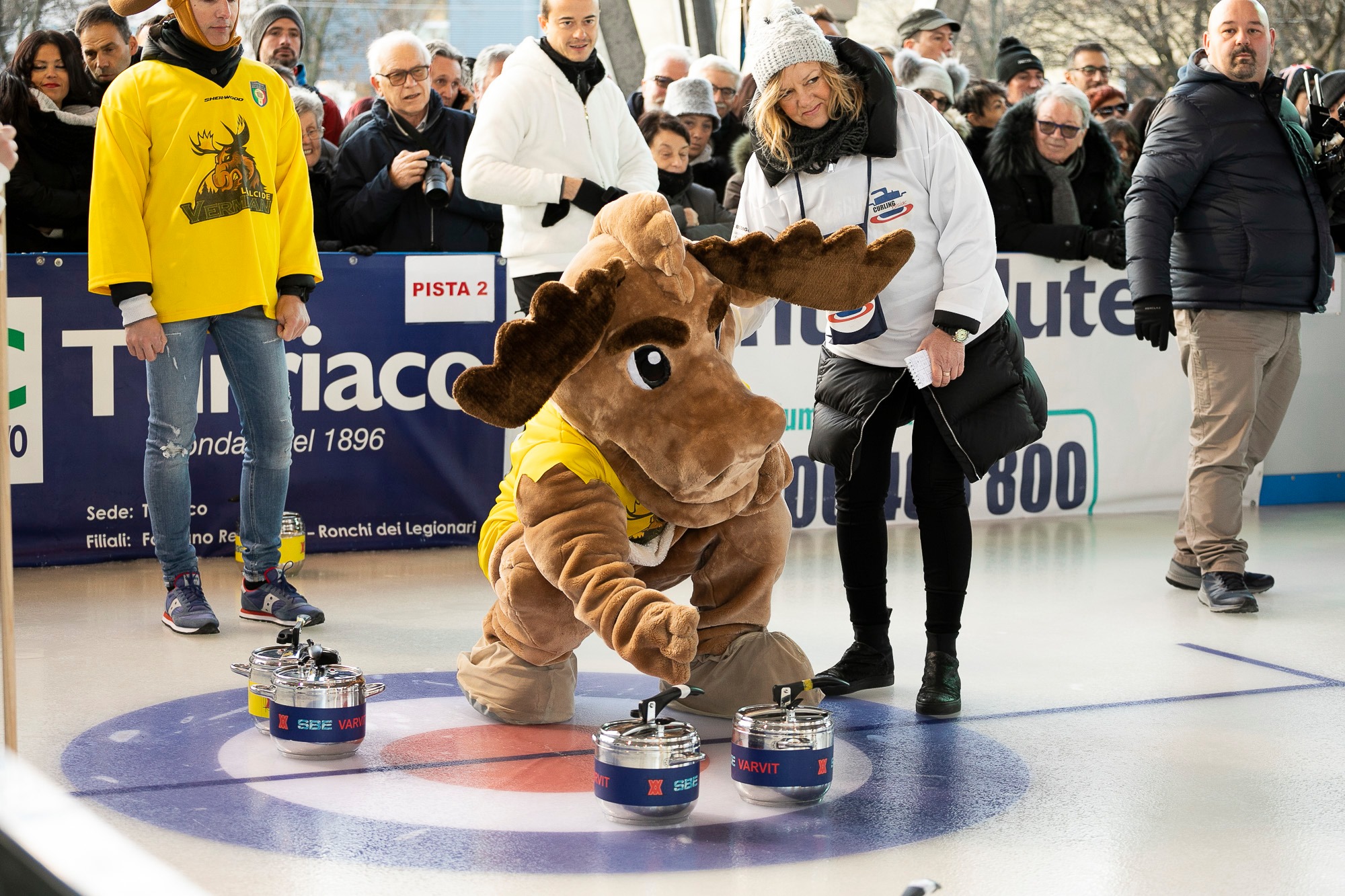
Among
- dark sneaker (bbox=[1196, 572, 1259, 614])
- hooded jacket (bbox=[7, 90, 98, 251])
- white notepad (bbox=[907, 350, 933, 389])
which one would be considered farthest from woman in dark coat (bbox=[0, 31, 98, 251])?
dark sneaker (bbox=[1196, 572, 1259, 614])

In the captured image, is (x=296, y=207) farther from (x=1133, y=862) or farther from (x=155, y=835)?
(x=1133, y=862)

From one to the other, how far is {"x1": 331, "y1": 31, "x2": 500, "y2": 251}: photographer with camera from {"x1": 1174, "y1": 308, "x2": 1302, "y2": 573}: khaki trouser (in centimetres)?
298

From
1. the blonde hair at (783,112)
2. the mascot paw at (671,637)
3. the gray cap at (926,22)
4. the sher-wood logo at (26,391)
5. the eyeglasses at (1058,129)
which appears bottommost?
the mascot paw at (671,637)

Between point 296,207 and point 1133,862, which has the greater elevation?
point 296,207

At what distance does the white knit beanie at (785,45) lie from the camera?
3.78 meters

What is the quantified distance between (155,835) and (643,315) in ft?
4.79

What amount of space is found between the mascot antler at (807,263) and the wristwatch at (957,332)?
0.27m

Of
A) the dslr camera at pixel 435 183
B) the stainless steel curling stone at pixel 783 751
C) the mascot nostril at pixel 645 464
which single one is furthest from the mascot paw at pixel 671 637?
the dslr camera at pixel 435 183

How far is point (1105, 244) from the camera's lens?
23.9ft

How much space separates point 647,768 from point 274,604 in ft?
7.76

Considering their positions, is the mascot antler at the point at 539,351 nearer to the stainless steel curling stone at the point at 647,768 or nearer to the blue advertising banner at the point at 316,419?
the stainless steel curling stone at the point at 647,768

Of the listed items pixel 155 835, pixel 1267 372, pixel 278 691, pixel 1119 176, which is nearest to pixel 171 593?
pixel 278 691

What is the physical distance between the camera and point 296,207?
488cm

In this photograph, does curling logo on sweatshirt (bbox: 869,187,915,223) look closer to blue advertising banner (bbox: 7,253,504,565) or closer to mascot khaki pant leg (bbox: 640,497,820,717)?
mascot khaki pant leg (bbox: 640,497,820,717)
